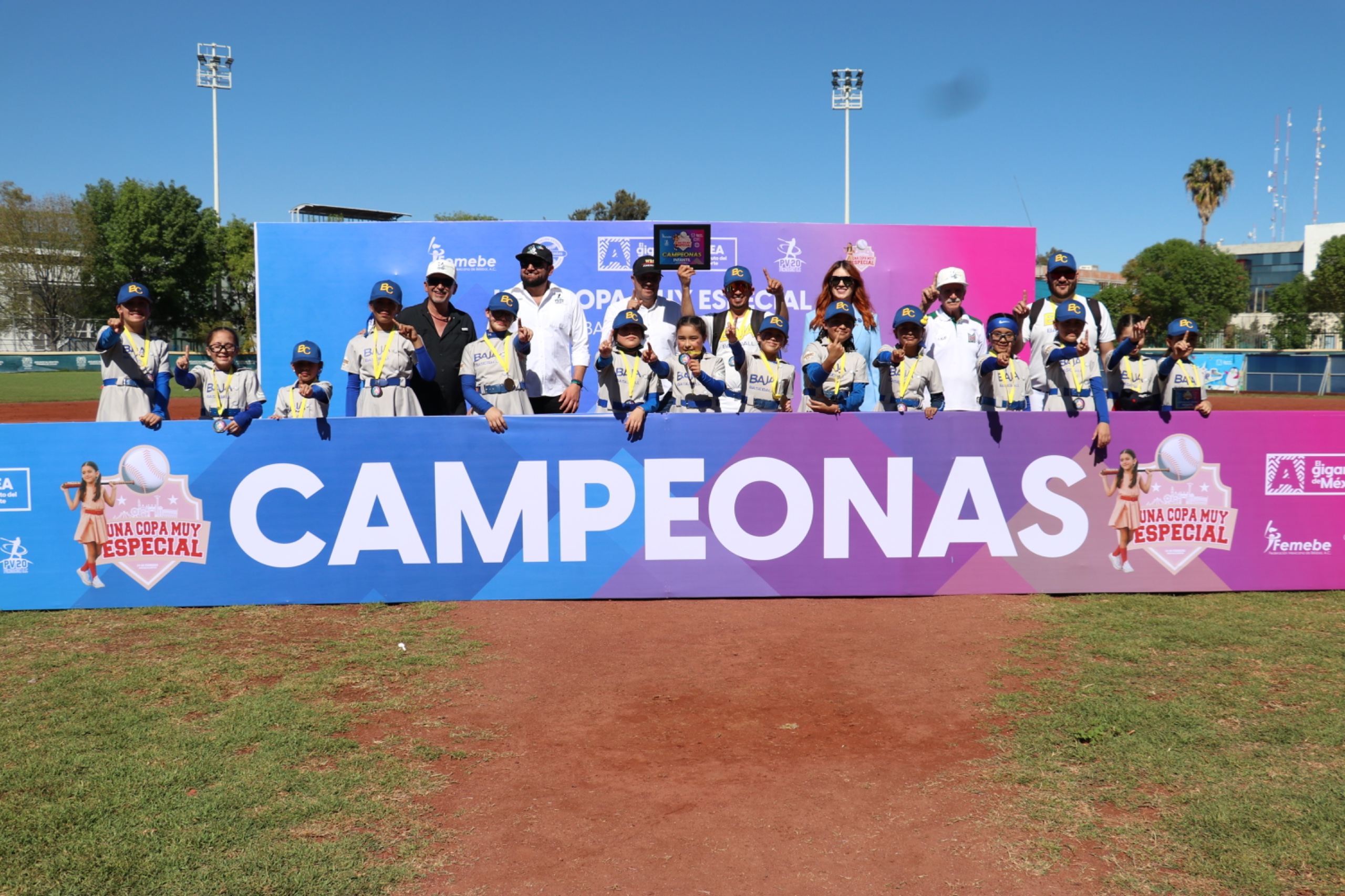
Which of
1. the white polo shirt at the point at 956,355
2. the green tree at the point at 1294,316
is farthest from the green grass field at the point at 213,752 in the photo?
the green tree at the point at 1294,316

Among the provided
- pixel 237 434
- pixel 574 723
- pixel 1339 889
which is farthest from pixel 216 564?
pixel 1339 889

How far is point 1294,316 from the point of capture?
52.2m

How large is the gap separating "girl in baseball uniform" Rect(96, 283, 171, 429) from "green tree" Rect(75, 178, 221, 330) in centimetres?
5197

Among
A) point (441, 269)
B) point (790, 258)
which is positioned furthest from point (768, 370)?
point (790, 258)

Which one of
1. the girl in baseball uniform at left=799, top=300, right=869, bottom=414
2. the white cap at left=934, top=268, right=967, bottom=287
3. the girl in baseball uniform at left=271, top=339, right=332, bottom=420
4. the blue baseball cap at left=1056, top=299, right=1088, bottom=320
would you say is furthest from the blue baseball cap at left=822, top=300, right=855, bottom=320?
the girl in baseball uniform at left=271, top=339, right=332, bottom=420

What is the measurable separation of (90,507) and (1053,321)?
25.7ft

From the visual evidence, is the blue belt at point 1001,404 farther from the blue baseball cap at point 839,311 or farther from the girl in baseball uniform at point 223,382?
the girl in baseball uniform at point 223,382

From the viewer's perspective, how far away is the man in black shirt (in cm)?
792

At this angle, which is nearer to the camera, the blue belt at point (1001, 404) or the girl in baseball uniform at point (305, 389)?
the girl in baseball uniform at point (305, 389)

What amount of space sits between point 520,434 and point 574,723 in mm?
2564

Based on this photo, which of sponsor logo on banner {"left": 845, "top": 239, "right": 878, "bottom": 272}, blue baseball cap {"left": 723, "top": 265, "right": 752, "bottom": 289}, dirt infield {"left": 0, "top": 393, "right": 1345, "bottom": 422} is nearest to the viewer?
blue baseball cap {"left": 723, "top": 265, "right": 752, "bottom": 289}

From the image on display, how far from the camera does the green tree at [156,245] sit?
53.4m

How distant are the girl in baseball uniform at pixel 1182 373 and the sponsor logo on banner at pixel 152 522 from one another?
7.49 m

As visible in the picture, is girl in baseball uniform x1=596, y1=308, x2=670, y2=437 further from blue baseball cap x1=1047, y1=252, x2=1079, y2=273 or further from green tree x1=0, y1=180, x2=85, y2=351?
green tree x1=0, y1=180, x2=85, y2=351
